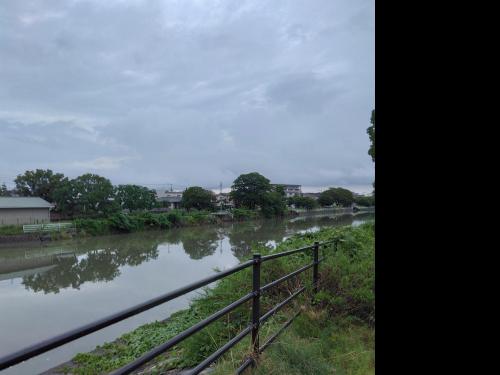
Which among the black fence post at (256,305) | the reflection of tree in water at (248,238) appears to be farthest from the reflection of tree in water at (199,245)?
the black fence post at (256,305)

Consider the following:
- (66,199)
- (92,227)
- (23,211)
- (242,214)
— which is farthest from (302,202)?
(23,211)

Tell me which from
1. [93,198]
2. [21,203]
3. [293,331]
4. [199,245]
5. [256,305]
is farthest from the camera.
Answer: [93,198]

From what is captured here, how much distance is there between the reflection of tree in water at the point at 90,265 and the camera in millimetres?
14704

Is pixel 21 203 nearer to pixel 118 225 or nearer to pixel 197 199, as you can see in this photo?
pixel 118 225

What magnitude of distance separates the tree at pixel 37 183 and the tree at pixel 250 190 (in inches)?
1082

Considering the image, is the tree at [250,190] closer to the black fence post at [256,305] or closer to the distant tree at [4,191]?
the distant tree at [4,191]

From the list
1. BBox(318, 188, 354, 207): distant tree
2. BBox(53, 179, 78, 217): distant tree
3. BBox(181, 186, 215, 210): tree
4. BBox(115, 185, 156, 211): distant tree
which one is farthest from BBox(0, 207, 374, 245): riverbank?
BBox(318, 188, 354, 207): distant tree

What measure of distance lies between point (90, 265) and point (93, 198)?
2308 cm

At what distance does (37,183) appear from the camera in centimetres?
4666

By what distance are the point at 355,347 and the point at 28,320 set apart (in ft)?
28.9
